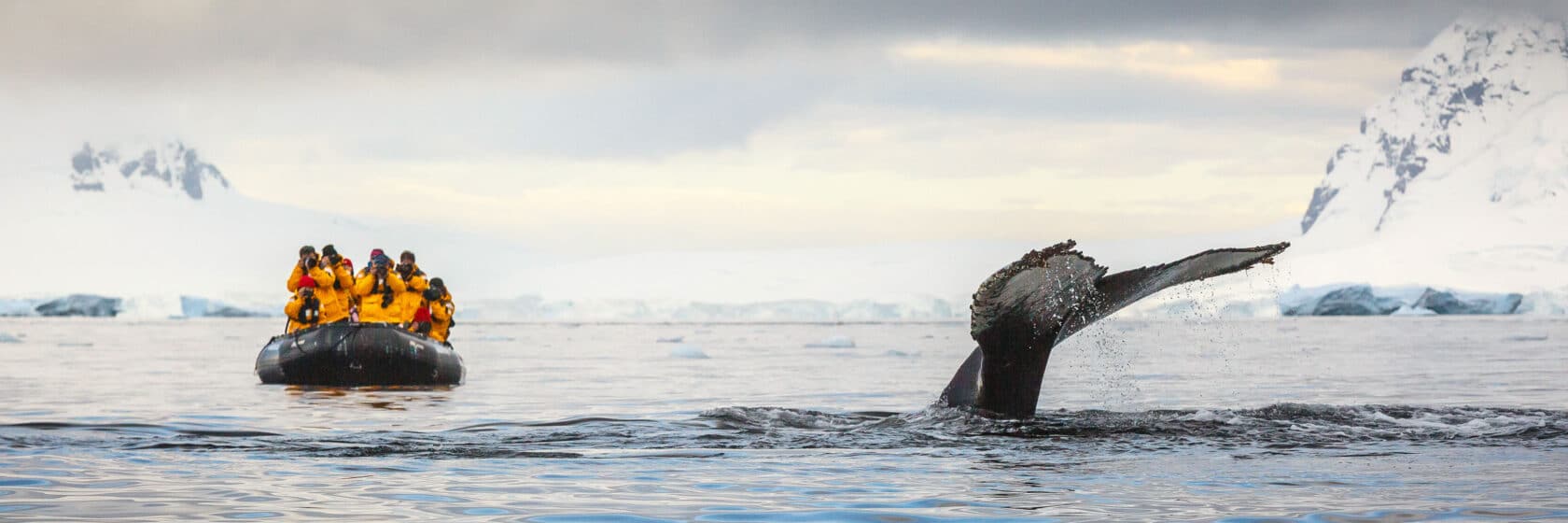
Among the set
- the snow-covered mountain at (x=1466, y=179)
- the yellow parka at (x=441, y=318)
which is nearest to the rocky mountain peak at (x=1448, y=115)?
the snow-covered mountain at (x=1466, y=179)

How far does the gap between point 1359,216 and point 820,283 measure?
88.7m

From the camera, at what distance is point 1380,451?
8.65m

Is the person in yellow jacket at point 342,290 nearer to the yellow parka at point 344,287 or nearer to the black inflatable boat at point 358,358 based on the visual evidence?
the yellow parka at point 344,287

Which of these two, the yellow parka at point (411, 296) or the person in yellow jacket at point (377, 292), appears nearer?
the person in yellow jacket at point (377, 292)

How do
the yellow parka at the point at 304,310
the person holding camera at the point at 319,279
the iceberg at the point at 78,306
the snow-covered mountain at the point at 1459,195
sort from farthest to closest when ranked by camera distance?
the snow-covered mountain at the point at 1459,195 < the iceberg at the point at 78,306 < the yellow parka at the point at 304,310 < the person holding camera at the point at 319,279

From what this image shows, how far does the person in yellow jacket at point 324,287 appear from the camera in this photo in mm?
18609

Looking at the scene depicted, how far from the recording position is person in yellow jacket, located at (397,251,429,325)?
62.8 ft

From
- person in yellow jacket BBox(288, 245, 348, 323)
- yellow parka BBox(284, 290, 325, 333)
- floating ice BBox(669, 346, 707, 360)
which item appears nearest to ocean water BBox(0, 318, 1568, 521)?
person in yellow jacket BBox(288, 245, 348, 323)

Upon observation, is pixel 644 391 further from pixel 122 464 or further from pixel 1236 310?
pixel 1236 310

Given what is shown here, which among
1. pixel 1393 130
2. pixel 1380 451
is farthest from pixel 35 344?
pixel 1393 130

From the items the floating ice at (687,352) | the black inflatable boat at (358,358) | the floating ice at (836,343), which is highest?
the floating ice at (836,343)

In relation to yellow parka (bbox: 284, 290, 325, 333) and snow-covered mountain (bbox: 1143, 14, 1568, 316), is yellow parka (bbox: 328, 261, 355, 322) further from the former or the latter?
snow-covered mountain (bbox: 1143, 14, 1568, 316)

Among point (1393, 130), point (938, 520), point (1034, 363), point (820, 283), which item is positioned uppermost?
point (1393, 130)

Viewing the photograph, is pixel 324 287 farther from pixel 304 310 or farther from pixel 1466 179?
pixel 1466 179
